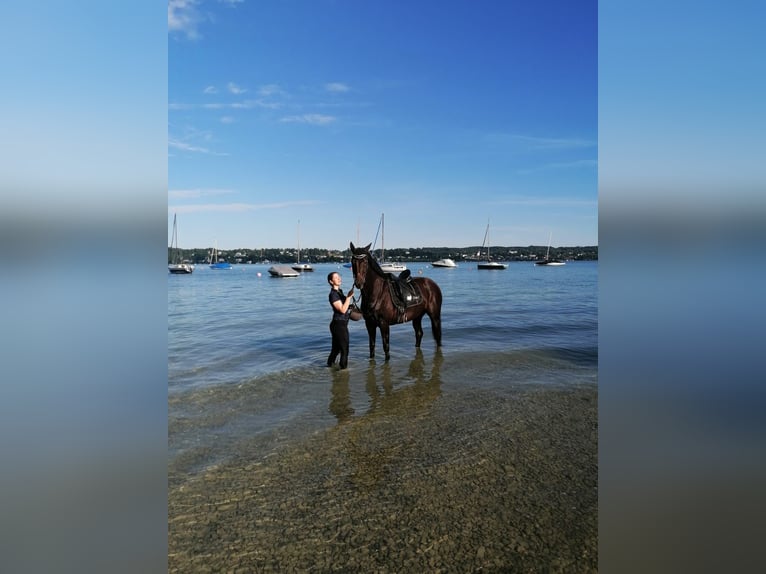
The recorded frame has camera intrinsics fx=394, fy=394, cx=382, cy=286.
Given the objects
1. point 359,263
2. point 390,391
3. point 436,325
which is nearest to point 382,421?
point 390,391

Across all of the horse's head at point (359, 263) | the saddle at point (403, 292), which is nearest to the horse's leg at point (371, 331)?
the saddle at point (403, 292)

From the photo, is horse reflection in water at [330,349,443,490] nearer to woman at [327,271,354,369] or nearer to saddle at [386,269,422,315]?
woman at [327,271,354,369]

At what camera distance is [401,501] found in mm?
3941

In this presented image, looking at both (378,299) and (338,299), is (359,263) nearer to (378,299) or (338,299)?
(338,299)

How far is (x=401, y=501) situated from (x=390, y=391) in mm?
3759

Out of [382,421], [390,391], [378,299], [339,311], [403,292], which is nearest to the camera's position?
[382,421]

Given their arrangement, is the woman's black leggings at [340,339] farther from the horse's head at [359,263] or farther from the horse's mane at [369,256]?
the horse's mane at [369,256]

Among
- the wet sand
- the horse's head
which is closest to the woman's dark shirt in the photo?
the horse's head
